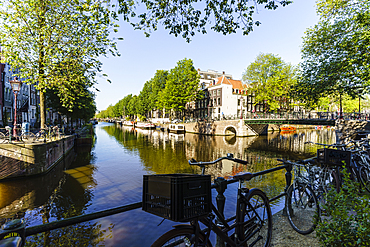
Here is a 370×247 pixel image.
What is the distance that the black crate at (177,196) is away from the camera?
1.65 m

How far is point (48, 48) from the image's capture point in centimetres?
1238

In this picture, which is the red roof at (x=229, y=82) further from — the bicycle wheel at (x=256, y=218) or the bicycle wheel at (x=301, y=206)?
the bicycle wheel at (x=256, y=218)

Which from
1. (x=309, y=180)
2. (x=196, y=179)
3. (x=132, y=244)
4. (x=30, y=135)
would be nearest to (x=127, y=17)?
(x=196, y=179)

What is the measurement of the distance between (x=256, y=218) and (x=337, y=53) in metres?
19.1

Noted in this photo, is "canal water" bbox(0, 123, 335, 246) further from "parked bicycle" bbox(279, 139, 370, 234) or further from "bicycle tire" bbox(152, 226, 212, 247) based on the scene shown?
"bicycle tire" bbox(152, 226, 212, 247)

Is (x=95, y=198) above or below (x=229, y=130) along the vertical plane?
below

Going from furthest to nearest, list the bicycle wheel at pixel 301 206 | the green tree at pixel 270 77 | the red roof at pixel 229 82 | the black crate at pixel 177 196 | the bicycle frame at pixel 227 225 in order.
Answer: the red roof at pixel 229 82 < the green tree at pixel 270 77 < the bicycle wheel at pixel 301 206 < the bicycle frame at pixel 227 225 < the black crate at pixel 177 196

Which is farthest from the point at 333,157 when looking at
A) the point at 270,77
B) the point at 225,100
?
the point at 225,100

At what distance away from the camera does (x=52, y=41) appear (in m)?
12.8

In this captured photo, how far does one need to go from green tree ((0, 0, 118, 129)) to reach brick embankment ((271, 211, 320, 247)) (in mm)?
11802

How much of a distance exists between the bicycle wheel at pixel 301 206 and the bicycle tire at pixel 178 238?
2186 millimetres

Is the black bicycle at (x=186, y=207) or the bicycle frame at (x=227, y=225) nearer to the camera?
the black bicycle at (x=186, y=207)

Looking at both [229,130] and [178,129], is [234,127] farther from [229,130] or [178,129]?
[178,129]

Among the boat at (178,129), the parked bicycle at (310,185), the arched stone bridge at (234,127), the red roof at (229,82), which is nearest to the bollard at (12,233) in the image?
the parked bicycle at (310,185)
